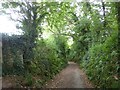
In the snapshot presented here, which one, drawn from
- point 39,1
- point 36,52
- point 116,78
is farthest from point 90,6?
point 116,78

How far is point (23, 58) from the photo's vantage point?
13.0m

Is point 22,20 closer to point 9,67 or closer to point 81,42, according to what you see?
point 9,67

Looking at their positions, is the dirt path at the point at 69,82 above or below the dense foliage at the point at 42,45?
below

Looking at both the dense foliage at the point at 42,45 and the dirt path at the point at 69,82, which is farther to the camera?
→ the dirt path at the point at 69,82

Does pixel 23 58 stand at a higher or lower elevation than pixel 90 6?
lower

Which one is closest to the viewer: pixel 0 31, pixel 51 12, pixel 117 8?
pixel 117 8

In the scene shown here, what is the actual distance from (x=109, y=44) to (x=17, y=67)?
5037mm

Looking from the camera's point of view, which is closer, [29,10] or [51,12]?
[29,10]

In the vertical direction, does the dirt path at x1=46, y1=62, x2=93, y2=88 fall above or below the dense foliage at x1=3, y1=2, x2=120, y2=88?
below

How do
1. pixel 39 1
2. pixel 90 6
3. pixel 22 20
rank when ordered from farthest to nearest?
pixel 90 6 < pixel 39 1 < pixel 22 20

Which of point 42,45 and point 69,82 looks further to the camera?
point 42,45

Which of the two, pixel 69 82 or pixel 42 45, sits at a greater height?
pixel 42 45

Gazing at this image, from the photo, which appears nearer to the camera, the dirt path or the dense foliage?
the dense foliage

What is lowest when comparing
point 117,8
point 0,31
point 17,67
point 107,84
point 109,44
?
point 107,84
